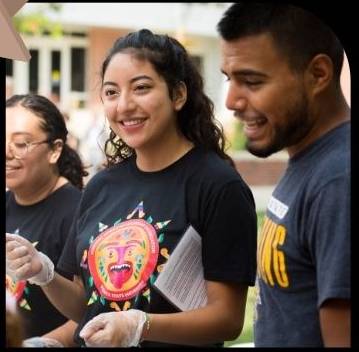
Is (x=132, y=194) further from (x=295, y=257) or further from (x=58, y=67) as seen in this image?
(x=58, y=67)

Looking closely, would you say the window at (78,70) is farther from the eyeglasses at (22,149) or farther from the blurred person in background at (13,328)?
the blurred person in background at (13,328)

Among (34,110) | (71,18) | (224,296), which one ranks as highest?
(71,18)

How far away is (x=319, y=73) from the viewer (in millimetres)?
1301

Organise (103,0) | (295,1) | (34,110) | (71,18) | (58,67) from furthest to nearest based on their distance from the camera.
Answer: (71,18) → (58,67) → (34,110) → (103,0) → (295,1)

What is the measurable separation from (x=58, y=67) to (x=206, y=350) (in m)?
5.79

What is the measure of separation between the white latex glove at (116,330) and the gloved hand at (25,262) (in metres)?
0.22

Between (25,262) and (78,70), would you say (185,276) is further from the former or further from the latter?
(78,70)

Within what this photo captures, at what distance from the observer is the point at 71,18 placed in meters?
7.57

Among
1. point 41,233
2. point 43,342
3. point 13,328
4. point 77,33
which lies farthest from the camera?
point 77,33

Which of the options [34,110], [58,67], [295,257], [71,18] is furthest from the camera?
[71,18]

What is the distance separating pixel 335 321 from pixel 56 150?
854mm

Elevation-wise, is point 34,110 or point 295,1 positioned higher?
point 295,1

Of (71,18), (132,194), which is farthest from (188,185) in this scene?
(71,18)

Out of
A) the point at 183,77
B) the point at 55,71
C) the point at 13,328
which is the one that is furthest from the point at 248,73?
the point at 55,71
